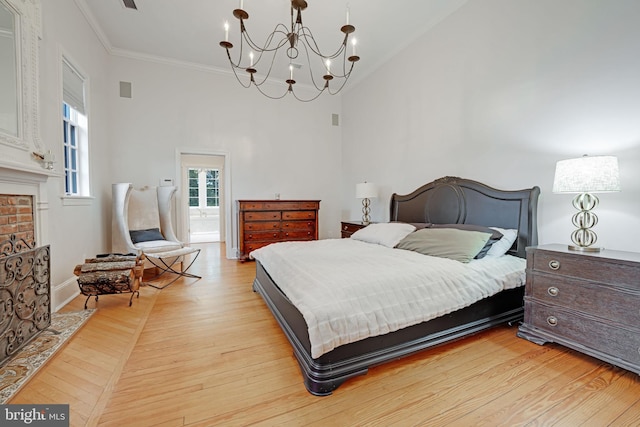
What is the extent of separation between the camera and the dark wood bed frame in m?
1.53

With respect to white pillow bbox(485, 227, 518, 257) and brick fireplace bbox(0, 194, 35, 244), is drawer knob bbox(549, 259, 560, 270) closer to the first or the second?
white pillow bbox(485, 227, 518, 257)

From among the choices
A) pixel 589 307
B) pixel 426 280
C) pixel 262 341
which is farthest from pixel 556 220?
pixel 262 341

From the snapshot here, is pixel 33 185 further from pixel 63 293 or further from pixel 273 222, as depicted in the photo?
pixel 273 222

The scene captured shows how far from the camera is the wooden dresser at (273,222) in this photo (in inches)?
180

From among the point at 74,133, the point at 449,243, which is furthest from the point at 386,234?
the point at 74,133

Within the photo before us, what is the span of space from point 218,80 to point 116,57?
4.89ft

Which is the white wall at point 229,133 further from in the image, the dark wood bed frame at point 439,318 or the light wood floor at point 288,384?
the light wood floor at point 288,384

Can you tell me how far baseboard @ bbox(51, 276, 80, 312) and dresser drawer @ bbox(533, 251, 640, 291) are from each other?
13.8 feet

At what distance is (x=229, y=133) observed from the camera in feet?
16.0

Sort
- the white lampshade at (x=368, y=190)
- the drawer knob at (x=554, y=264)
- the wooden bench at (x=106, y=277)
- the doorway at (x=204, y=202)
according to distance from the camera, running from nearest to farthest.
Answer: the drawer knob at (x=554, y=264) < the wooden bench at (x=106, y=277) < the white lampshade at (x=368, y=190) < the doorway at (x=204, y=202)

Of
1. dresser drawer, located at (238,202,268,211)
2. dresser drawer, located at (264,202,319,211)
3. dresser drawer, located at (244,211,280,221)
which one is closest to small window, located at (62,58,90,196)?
dresser drawer, located at (238,202,268,211)

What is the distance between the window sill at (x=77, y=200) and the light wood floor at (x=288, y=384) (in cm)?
135

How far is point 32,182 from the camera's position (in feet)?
6.85

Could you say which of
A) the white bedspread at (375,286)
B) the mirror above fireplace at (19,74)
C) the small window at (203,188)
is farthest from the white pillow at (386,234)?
the small window at (203,188)
